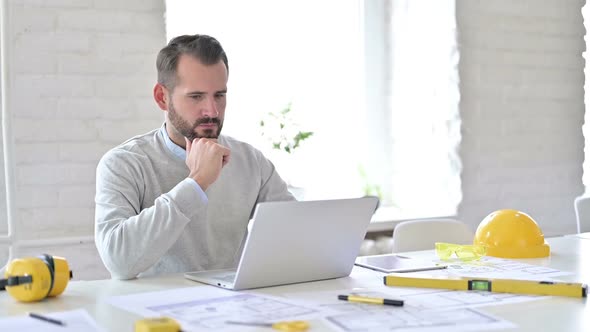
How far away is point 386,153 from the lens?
3676 millimetres

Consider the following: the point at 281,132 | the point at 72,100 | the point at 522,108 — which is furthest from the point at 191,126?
the point at 522,108

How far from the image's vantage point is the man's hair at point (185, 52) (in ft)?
6.81

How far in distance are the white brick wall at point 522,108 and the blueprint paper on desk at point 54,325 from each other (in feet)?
8.11

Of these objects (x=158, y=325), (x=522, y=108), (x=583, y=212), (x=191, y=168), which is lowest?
(x=583, y=212)

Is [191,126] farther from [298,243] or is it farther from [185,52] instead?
[298,243]

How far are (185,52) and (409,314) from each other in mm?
1090

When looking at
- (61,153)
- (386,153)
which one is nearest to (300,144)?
(386,153)

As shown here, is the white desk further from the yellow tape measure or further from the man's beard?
the man's beard

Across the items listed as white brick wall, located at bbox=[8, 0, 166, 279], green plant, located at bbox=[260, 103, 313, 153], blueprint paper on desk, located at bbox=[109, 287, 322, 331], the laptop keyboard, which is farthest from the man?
green plant, located at bbox=[260, 103, 313, 153]

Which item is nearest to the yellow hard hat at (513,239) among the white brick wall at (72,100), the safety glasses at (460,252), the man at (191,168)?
the safety glasses at (460,252)

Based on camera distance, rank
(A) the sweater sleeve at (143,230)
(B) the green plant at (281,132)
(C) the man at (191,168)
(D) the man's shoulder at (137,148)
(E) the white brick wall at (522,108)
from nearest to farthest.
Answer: (A) the sweater sleeve at (143,230) → (C) the man at (191,168) → (D) the man's shoulder at (137,148) → (B) the green plant at (281,132) → (E) the white brick wall at (522,108)

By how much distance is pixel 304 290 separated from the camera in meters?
1.54

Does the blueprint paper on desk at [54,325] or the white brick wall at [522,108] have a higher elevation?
the white brick wall at [522,108]

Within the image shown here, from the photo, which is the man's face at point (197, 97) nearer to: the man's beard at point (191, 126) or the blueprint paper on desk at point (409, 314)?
Answer: the man's beard at point (191, 126)
